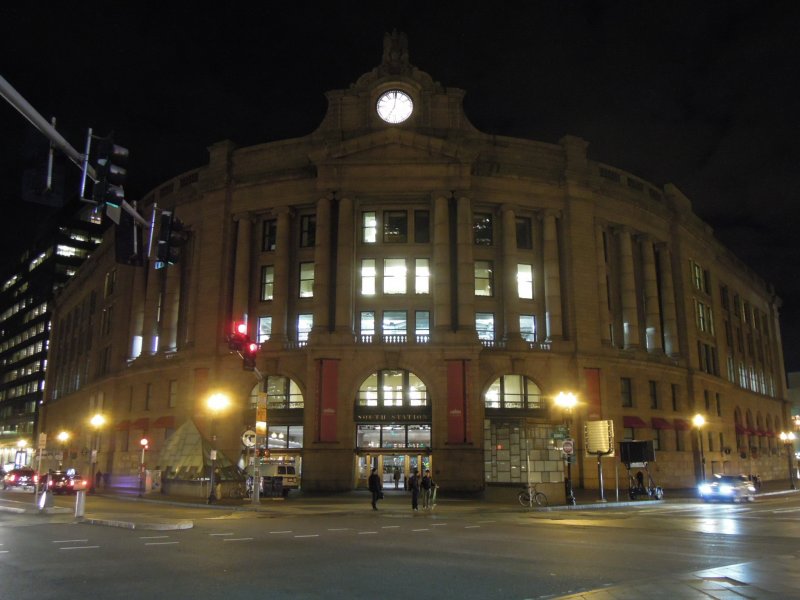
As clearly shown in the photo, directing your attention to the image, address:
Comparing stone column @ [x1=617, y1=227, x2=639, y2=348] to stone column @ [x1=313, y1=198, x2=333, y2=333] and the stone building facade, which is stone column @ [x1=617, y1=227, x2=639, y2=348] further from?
stone column @ [x1=313, y1=198, x2=333, y2=333]

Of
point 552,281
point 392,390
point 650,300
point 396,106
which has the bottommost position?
point 392,390

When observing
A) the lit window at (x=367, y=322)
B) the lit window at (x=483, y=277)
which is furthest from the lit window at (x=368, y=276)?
the lit window at (x=483, y=277)

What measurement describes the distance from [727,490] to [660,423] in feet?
49.0

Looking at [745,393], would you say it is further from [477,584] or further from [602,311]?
[477,584]

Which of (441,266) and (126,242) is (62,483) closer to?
(441,266)

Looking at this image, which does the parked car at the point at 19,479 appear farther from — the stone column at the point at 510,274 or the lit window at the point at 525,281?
the lit window at the point at 525,281

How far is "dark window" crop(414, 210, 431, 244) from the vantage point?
50.9 metres

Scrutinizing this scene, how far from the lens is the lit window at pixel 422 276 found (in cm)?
4960

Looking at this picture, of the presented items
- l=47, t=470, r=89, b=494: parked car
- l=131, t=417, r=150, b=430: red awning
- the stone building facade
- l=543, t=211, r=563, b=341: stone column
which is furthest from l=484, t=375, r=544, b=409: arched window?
l=47, t=470, r=89, b=494: parked car

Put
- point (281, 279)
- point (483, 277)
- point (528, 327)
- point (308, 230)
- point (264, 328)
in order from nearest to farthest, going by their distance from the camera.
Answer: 1. point (281, 279)
2. point (528, 327)
3. point (483, 277)
4. point (264, 328)
5. point (308, 230)

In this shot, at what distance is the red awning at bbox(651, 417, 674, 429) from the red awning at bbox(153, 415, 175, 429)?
124 feet

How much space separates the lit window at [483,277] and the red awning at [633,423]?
14290 millimetres

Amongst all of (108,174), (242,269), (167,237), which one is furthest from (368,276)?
(108,174)

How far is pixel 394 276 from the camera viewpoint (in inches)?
1967
